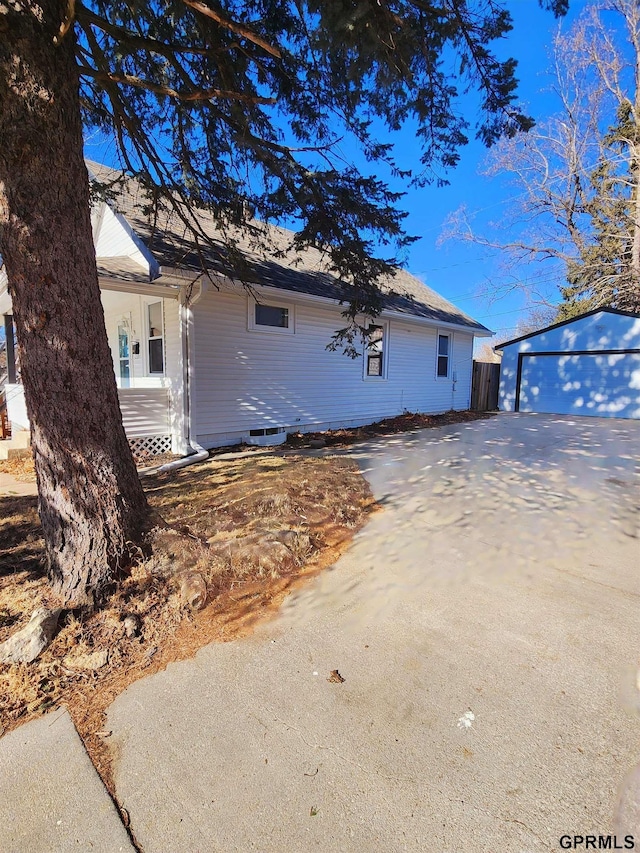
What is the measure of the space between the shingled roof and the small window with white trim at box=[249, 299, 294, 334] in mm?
506

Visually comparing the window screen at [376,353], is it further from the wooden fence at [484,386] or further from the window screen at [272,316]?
the wooden fence at [484,386]

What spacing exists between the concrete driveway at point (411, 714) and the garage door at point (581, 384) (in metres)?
11.7

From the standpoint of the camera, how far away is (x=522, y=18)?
14.3 ft

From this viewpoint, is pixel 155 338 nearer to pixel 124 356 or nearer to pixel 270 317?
pixel 124 356

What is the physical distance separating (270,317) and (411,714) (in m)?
7.69

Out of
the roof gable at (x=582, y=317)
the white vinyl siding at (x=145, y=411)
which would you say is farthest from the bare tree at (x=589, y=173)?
the white vinyl siding at (x=145, y=411)

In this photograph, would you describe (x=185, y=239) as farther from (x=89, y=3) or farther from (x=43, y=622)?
(x=43, y=622)

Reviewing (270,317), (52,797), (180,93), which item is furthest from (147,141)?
(52,797)

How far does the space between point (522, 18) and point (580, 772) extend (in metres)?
6.26

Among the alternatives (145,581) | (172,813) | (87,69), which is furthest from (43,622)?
(87,69)

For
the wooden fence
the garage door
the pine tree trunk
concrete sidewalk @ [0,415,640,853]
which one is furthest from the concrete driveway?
the wooden fence

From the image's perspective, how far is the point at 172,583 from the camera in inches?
112

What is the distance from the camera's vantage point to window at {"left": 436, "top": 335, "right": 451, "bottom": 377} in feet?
44.3

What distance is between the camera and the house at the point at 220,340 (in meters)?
7.10
